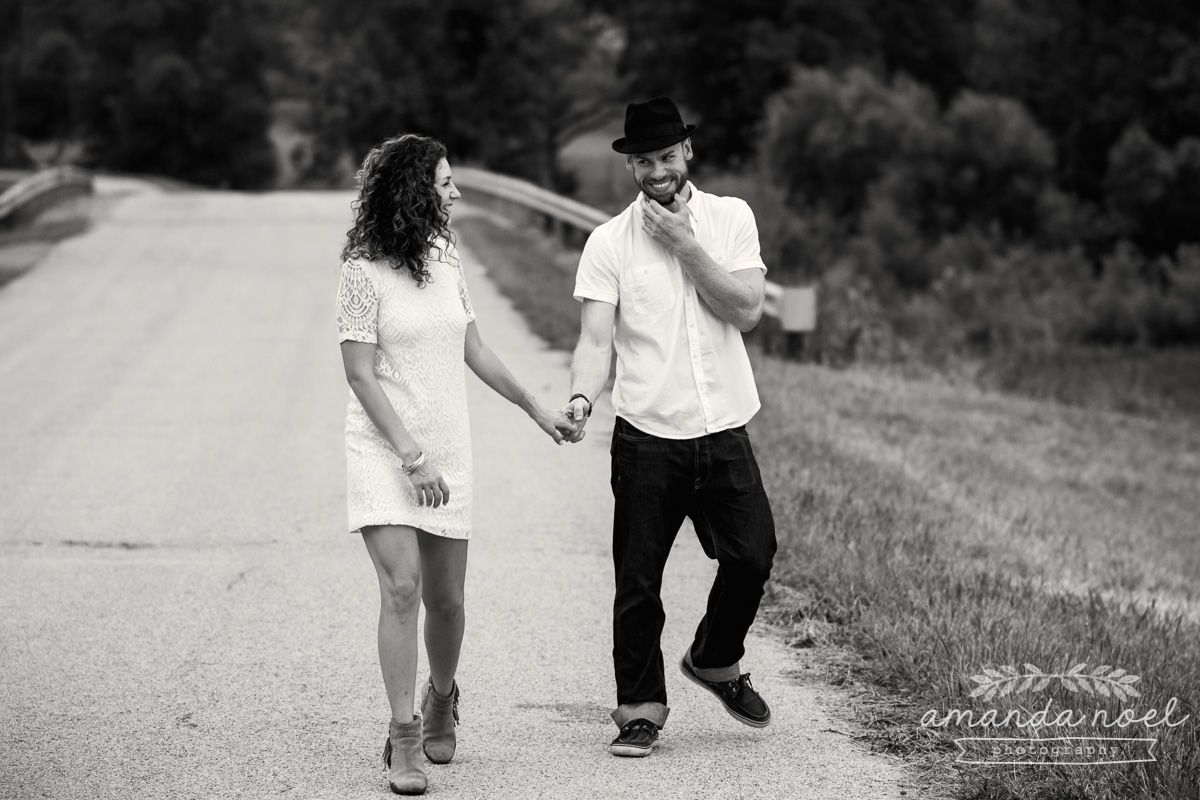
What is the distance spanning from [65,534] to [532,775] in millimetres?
4115

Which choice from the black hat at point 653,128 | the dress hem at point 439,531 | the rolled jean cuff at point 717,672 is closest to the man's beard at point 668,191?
the black hat at point 653,128

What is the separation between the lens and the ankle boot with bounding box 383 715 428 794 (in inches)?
183

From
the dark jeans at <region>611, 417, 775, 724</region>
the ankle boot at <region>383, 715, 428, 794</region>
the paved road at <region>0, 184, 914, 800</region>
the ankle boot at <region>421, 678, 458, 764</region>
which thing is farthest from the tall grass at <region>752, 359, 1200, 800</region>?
the ankle boot at <region>383, 715, 428, 794</region>

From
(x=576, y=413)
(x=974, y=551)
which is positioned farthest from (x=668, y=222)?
(x=974, y=551)

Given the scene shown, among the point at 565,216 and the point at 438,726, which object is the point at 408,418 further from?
the point at 565,216

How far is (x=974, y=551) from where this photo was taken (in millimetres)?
8797

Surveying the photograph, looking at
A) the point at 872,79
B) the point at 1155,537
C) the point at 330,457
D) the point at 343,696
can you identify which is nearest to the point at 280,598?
the point at 343,696

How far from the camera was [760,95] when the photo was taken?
48188 mm

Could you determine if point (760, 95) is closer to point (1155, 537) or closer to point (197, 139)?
point (197, 139)

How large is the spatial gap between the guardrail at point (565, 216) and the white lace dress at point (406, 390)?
19.2 feet

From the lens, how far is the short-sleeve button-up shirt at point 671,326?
5047mm

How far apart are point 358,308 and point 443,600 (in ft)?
3.07

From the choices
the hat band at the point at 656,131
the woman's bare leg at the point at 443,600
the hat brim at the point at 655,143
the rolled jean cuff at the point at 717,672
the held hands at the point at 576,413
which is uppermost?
the hat band at the point at 656,131

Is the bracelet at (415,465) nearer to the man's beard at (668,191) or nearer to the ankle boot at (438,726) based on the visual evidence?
the ankle boot at (438,726)
